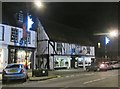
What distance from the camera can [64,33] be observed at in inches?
2233

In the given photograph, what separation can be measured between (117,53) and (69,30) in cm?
2994

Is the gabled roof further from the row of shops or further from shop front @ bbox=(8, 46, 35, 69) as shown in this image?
shop front @ bbox=(8, 46, 35, 69)

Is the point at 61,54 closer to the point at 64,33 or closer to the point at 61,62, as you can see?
the point at 61,62

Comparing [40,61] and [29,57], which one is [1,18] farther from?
[40,61]

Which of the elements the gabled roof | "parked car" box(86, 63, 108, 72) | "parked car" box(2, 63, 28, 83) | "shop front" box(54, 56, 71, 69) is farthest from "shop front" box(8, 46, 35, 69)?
"parked car" box(2, 63, 28, 83)

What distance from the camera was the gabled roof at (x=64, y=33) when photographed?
2014 inches

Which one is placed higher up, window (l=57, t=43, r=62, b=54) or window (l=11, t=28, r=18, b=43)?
window (l=11, t=28, r=18, b=43)

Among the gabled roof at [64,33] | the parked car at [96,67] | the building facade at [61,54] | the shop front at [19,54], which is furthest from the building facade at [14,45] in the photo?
the parked car at [96,67]

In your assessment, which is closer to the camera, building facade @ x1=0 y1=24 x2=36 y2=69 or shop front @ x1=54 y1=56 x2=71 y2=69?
building facade @ x1=0 y1=24 x2=36 y2=69

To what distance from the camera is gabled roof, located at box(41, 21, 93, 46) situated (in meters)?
51.2

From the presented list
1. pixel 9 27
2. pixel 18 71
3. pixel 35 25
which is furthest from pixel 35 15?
pixel 18 71

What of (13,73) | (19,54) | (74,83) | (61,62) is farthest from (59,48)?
(74,83)

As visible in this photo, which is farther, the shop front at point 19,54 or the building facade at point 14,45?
the shop front at point 19,54

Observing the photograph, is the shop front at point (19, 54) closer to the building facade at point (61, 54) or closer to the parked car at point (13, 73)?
the building facade at point (61, 54)
